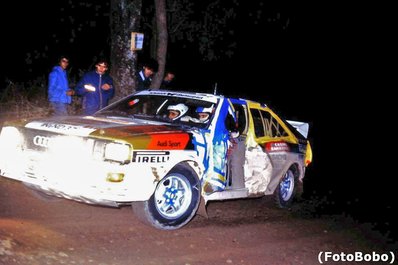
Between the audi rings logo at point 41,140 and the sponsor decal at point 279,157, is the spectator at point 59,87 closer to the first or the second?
the audi rings logo at point 41,140

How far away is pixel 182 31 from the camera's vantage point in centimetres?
1739

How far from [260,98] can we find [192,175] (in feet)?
65.1

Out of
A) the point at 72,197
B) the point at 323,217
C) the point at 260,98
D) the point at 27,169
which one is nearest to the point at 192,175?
the point at 72,197

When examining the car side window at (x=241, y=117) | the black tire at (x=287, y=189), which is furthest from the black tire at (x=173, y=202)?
the black tire at (x=287, y=189)

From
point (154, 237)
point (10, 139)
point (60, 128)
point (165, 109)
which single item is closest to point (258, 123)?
point (165, 109)

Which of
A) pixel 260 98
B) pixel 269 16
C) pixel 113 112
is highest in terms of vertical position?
pixel 269 16

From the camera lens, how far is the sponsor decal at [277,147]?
827 cm

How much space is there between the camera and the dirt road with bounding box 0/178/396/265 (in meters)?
5.52

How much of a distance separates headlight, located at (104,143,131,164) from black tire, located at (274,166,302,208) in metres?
3.64

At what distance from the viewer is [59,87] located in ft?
34.1

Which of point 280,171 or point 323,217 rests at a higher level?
point 280,171

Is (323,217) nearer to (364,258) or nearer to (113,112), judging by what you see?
(364,258)

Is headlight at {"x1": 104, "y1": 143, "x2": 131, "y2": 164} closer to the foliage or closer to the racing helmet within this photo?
the racing helmet

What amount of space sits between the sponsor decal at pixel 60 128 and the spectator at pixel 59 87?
3823 millimetres
